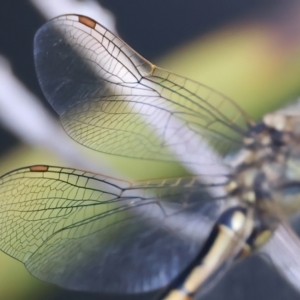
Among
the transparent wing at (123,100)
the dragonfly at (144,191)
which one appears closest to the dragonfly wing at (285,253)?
the dragonfly at (144,191)

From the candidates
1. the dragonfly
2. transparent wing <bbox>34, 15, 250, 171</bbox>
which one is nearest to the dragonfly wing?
the dragonfly

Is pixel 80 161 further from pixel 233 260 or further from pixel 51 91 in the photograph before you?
pixel 233 260

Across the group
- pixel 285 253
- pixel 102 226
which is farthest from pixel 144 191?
pixel 285 253

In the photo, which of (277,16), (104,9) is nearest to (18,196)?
(104,9)

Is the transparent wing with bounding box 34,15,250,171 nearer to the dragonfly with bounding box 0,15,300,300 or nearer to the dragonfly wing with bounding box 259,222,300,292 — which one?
the dragonfly with bounding box 0,15,300,300

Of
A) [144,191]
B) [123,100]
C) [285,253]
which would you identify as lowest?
[285,253]

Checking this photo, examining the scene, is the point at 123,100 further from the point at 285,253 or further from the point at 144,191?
the point at 285,253

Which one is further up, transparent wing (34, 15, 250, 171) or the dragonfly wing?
transparent wing (34, 15, 250, 171)
